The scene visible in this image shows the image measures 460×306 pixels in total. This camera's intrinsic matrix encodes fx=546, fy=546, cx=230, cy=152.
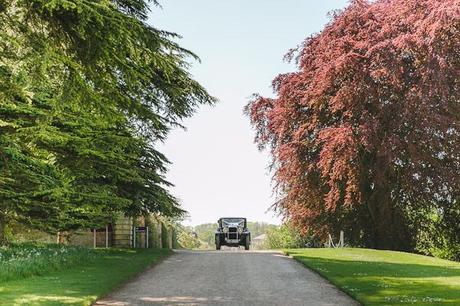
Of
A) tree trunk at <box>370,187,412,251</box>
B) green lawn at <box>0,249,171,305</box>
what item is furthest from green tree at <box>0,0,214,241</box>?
tree trunk at <box>370,187,412,251</box>

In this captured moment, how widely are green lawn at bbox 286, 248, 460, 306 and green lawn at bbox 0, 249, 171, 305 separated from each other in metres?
4.61

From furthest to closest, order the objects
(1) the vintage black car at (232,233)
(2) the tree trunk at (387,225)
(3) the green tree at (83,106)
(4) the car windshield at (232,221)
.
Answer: (4) the car windshield at (232,221)
(1) the vintage black car at (232,233)
(2) the tree trunk at (387,225)
(3) the green tree at (83,106)

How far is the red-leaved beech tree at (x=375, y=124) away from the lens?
20656mm

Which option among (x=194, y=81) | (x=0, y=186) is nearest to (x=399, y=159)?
(x=194, y=81)

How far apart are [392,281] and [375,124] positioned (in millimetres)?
10323

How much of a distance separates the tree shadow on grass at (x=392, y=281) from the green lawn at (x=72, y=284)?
181 inches

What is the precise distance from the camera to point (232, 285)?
11203 millimetres

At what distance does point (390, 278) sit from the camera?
1213 centimetres

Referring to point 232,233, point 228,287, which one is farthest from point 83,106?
point 232,233

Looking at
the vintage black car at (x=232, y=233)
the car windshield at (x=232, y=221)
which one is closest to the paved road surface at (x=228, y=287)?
the vintage black car at (x=232, y=233)

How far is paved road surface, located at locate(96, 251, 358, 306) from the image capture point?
938 cm

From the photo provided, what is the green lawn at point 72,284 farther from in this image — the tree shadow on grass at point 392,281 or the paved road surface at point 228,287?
the tree shadow on grass at point 392,281

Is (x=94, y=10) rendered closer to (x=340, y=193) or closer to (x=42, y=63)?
(x=42, y=63)

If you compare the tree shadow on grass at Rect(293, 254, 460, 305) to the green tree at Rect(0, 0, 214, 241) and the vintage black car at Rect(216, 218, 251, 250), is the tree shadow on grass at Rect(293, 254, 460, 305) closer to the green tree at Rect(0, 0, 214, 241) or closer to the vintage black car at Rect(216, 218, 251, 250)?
the green tree at Rect(0, 0, 214, 241)
